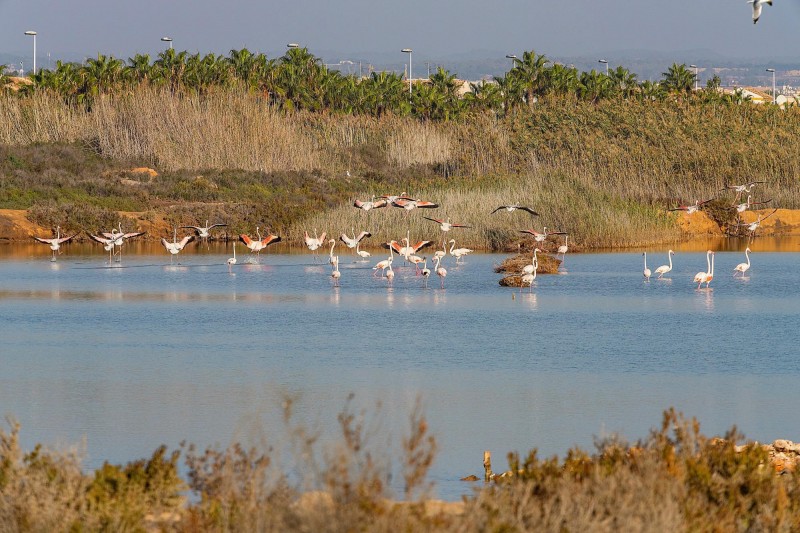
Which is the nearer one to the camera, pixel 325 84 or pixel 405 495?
pixel 405 495

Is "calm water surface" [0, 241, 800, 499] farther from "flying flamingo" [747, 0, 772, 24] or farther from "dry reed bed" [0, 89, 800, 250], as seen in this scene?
"dry reed bed" [0, 89, 800, 250]

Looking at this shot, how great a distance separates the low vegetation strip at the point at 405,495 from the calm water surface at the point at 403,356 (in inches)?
19.7

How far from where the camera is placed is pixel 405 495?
17.8 feet

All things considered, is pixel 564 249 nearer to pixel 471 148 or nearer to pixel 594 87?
pixel 471 148

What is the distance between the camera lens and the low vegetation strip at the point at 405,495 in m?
4.95

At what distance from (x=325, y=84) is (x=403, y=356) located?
51071mm

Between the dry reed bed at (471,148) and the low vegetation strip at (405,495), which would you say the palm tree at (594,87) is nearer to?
the dry reed bed at (471,148)

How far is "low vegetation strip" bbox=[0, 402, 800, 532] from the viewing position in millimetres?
4945

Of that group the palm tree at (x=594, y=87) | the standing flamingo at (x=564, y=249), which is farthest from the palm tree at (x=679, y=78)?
the standing flamingo at (x=564, y=249)

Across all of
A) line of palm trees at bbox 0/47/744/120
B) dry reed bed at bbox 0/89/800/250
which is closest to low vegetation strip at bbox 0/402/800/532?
dry reed bed at bbox 0/89/800/250

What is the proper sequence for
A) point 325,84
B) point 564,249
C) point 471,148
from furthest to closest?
1. point 325,84
2. point 471,148
3. point 564,249

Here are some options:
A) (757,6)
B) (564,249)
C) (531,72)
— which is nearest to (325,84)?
(531,72)

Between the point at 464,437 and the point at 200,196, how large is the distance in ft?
104

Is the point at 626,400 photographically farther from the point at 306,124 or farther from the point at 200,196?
the point at 306,124
